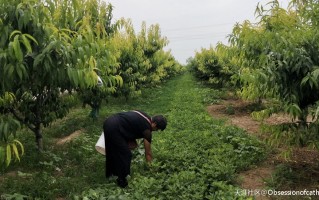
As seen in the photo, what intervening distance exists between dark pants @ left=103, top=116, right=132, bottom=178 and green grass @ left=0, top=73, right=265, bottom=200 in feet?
0.68

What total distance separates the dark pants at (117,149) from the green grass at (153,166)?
0.21 metres

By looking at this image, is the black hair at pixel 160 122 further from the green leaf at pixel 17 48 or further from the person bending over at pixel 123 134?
the green leaf at pixel 17 48

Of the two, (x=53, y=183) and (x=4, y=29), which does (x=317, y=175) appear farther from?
(x=4, y=29)

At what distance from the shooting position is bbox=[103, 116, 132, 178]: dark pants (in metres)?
5.33

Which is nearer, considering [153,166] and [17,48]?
[17,48]

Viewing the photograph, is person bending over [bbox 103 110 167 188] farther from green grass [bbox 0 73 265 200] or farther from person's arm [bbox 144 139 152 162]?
green grass [bbox 0 73 265 200]

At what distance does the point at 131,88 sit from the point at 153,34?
25.9ft

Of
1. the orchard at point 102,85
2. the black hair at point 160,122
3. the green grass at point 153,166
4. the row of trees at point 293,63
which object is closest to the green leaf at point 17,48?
the orchard at point 102,85

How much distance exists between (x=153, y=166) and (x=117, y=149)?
77 centimetres

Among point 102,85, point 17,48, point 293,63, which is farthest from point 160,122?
point 17,48

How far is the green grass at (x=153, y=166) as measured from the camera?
4695 millimetres

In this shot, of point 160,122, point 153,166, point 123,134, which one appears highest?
point 160,122

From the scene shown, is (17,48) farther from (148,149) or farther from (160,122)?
(148,149)

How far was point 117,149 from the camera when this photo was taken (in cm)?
535
